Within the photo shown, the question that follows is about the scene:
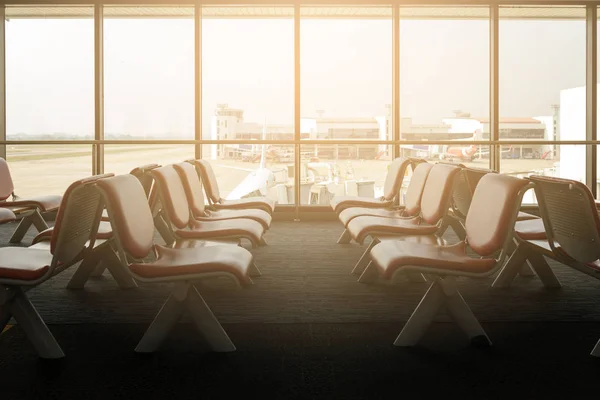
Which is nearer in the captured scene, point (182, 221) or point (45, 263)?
point (45, 263)

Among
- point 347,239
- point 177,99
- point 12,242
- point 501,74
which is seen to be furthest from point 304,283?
point 501,74

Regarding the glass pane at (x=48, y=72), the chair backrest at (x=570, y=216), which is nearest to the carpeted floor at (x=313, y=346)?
the chair backrest at (x=570, y=216)

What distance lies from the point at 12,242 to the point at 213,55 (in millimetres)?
3459

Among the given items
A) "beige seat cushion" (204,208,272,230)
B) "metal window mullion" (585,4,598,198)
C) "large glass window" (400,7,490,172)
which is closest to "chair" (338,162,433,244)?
"beige seat cushion" (204,208,272,230)

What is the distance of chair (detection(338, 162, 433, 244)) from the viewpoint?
173 inches

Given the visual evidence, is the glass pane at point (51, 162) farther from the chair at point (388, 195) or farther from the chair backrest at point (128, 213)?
the chair backrest at point (128, 213)

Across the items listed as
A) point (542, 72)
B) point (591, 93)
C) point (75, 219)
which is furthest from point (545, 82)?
point (75, 219)

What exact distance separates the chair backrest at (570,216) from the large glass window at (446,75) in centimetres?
462

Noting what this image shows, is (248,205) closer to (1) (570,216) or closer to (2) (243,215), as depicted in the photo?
(2) (243,215)

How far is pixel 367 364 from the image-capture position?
8.21ft

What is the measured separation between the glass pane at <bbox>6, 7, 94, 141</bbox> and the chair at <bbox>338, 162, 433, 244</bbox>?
14.3 ft

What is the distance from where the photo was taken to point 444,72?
785cm

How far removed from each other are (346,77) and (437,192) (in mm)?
4355

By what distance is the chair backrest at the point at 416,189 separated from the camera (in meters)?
4.35
